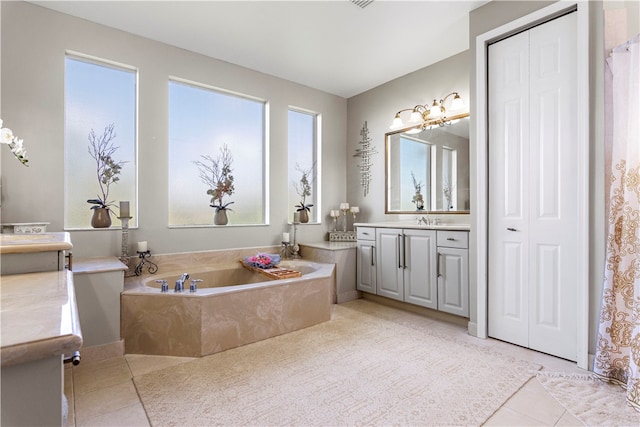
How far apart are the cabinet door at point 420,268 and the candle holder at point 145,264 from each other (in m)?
2.66

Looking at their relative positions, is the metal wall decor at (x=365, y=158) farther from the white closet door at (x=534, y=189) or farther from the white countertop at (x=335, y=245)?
the white closet door at (x=534, y=189)

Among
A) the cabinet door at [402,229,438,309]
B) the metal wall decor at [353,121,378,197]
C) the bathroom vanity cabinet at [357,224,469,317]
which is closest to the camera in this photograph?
the bathroom vanity cabinet at [357,224,469,317]

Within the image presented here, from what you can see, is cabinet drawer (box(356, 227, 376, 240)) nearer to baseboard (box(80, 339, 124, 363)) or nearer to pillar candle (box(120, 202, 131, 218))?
pillar candle (box(120, 202, 131, 218))

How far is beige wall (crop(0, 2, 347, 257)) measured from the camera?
2.65m

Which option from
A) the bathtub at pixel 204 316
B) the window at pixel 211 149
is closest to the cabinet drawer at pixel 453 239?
the bathtub at pixel 204 316

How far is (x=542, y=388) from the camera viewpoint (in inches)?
77.1

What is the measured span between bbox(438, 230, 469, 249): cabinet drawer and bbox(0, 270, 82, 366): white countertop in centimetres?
291

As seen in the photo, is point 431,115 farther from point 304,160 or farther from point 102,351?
point 102,351

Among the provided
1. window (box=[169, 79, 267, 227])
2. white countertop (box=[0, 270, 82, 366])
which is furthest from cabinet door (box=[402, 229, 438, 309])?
white countertop (box=[0, 270, 82, 366])

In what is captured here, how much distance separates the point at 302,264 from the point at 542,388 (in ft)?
8.25

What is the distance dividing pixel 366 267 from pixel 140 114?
305 cm

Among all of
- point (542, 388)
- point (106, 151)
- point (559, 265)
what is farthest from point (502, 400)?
point (106, 151)

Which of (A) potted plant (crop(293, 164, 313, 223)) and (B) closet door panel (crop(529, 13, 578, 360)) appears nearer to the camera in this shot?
(B) closet door panel (crop(529, 13, 578, 360))

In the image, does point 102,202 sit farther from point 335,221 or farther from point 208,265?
point 335,221
